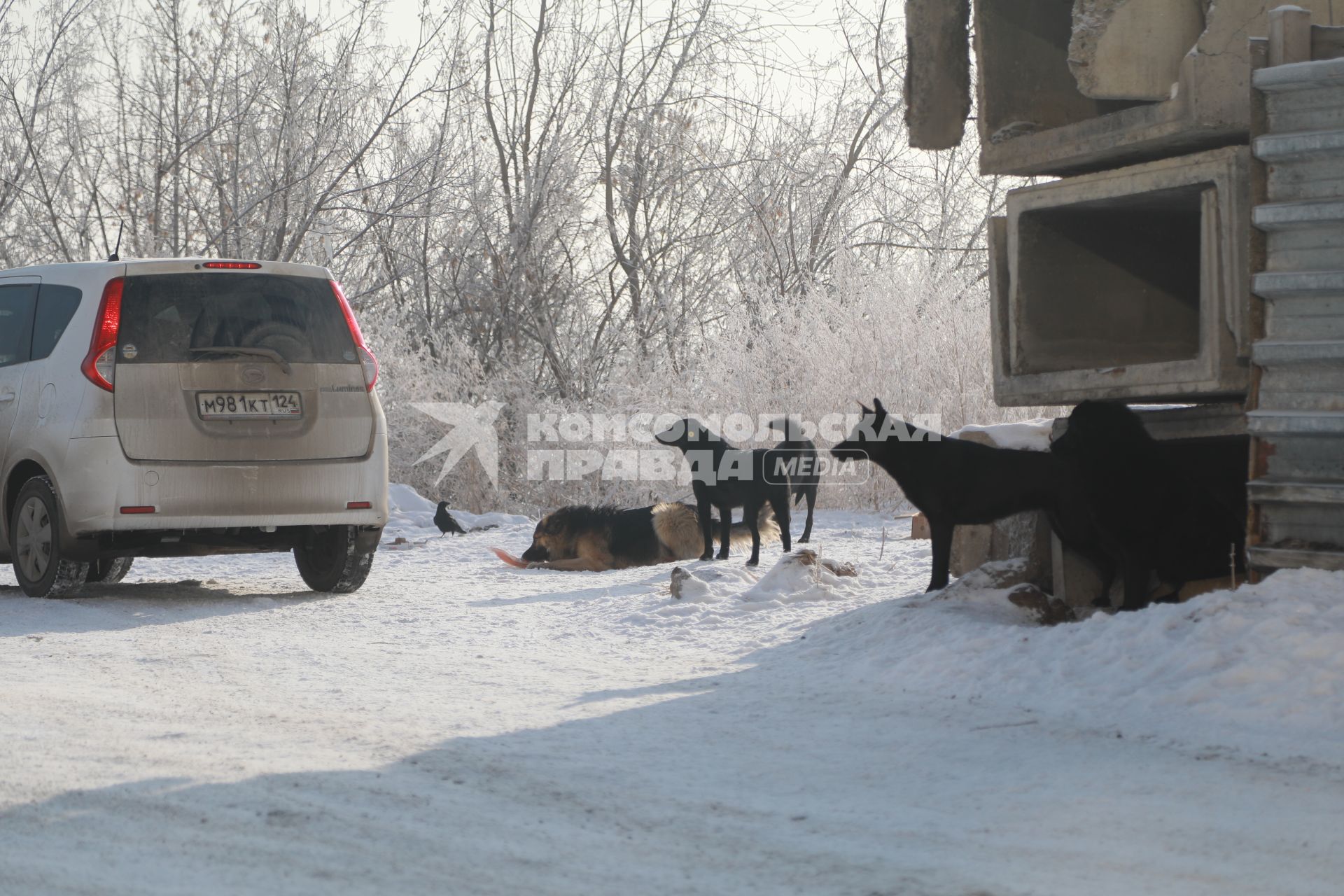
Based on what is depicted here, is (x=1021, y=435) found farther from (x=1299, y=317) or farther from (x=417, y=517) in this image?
(x=417, y=517)

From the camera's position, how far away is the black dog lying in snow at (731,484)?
10.9 m

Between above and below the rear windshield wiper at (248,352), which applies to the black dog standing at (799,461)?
below

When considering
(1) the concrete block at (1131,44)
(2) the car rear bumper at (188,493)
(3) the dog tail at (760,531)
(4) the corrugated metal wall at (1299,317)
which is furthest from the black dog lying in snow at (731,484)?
(4) the corrugated metal wall at (1299,317)

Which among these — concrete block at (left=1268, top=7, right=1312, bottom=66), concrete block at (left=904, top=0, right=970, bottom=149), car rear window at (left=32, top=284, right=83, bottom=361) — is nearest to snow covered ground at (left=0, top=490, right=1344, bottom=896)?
car rear window at (left=32, top=284, right=83, bottom=361)

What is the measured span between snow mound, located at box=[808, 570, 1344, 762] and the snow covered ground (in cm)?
1

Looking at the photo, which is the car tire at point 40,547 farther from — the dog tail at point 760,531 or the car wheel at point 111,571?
the dog tail at point 760,531

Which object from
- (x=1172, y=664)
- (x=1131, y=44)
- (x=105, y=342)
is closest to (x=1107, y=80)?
(x=1131, y=44)

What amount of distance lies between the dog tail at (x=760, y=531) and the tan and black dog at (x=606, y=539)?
0.22 meters

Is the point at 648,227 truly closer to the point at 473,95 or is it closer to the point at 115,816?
the point at 473,95

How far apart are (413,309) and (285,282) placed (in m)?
14.7

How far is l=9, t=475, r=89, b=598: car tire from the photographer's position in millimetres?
8023

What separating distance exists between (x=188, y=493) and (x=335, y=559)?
4.43 ft

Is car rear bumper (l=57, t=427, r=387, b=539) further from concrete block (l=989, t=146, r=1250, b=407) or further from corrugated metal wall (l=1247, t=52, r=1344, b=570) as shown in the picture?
corrugated metal wall (l=1247, t=52, r=1344, b=570)

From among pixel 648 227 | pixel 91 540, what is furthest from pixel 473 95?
pixel 91 540
